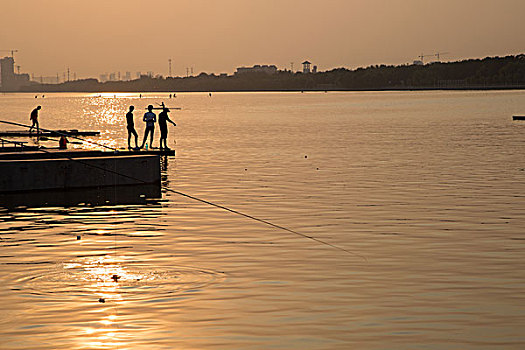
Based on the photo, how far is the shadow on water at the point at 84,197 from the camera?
26375 millimetres

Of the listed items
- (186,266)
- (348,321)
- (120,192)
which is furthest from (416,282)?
(120,192)

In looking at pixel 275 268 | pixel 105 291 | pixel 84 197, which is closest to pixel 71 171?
pixel 84 197

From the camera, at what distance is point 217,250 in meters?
18.1

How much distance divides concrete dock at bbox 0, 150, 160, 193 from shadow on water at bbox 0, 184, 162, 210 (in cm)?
23

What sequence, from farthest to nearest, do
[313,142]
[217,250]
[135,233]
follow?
[313,142]
[135,233]
[217,250]

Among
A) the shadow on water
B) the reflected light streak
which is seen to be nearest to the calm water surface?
the reflected light streak

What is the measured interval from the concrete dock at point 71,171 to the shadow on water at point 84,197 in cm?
23

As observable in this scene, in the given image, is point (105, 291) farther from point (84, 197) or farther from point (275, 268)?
point (84, 197)

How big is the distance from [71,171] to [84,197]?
1.73m

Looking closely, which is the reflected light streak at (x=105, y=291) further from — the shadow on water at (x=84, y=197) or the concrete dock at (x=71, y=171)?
the concrete dock at (x=71, y=171)

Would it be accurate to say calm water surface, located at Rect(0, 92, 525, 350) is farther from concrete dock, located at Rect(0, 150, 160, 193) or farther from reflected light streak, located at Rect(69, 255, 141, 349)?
concrete dock, located at Rect(0, 150, 160, 193)

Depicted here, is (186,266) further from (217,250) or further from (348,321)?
(348,321)

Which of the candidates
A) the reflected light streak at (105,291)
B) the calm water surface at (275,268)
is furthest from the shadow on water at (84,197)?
the reflected light streak at (105,291)

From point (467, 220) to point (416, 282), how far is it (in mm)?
7364
